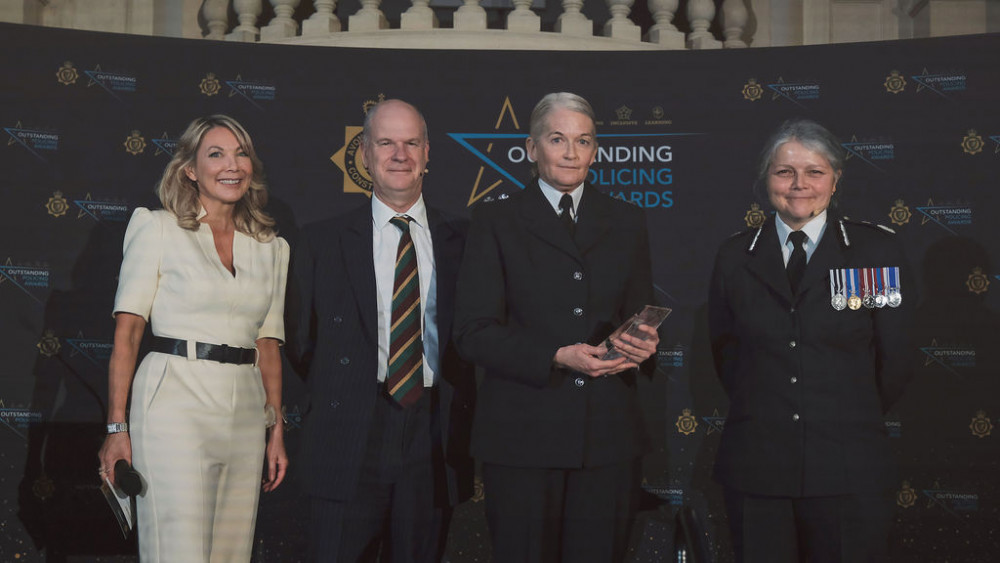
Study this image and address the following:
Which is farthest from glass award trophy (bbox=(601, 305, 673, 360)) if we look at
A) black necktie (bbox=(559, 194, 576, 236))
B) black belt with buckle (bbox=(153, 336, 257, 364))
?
black belt with buckle (bbox=(153, 336, 257, 364))

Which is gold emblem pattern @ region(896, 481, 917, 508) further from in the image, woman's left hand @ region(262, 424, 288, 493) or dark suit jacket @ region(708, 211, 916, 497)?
woman's left hand @ region(262, 424, 288, 493)

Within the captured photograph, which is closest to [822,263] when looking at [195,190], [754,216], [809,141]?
[809,141]

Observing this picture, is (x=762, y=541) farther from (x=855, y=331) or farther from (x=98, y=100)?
(x=98, y=100)

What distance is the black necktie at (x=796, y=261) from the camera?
229 centimetres

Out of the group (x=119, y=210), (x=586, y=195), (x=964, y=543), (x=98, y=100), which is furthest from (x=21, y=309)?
(x=964, y=543)

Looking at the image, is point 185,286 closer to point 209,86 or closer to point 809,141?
point 209,86

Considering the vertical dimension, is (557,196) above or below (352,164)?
below

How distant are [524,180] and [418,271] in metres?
1.01

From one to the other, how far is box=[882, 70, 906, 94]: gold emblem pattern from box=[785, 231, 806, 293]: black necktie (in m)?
1.27

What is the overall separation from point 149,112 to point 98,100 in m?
0.17

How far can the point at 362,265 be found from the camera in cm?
240

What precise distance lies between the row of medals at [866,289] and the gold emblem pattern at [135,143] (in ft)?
7.60

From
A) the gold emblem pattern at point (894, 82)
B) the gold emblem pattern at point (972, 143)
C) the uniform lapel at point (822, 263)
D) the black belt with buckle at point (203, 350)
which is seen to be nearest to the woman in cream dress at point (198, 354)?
the black belt with buckle at point (203, 350)

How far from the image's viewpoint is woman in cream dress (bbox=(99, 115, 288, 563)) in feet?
7.11
